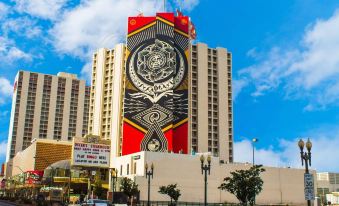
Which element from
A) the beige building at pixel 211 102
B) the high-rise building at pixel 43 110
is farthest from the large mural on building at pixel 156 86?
the high-rise building at pixel 43 110

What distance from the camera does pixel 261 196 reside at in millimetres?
98375

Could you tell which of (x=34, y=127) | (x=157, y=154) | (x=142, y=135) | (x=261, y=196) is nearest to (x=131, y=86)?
(x=142, y=135)

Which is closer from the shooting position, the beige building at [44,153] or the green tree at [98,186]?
the green tree at [98,186]

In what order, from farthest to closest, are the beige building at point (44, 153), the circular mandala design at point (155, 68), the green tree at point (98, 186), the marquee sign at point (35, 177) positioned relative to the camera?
the beige building at point (44, 153) < the marquee sign at point (35, 177) < the circular mandala design at point (155, 68) < the green tree at point (98, 186)

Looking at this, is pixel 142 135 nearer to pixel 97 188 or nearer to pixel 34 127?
pixel 97 188

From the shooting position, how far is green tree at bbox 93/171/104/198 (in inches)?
3797

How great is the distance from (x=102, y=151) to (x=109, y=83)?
134 ft

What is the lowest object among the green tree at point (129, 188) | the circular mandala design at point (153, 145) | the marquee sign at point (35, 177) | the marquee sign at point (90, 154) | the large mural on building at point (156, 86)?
the green tree at point (129, 188)

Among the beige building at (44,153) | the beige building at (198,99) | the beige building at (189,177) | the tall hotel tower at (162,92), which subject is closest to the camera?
the beige building at (189,177)

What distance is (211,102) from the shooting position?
133m

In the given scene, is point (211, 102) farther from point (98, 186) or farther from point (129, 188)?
point (129, 188)

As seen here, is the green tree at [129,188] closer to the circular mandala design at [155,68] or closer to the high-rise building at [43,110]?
the circular mandala design at [155,68]

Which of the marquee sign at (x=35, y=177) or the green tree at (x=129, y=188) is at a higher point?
the marquee sign at (x=35, y=177)

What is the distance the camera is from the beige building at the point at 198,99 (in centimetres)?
12888
